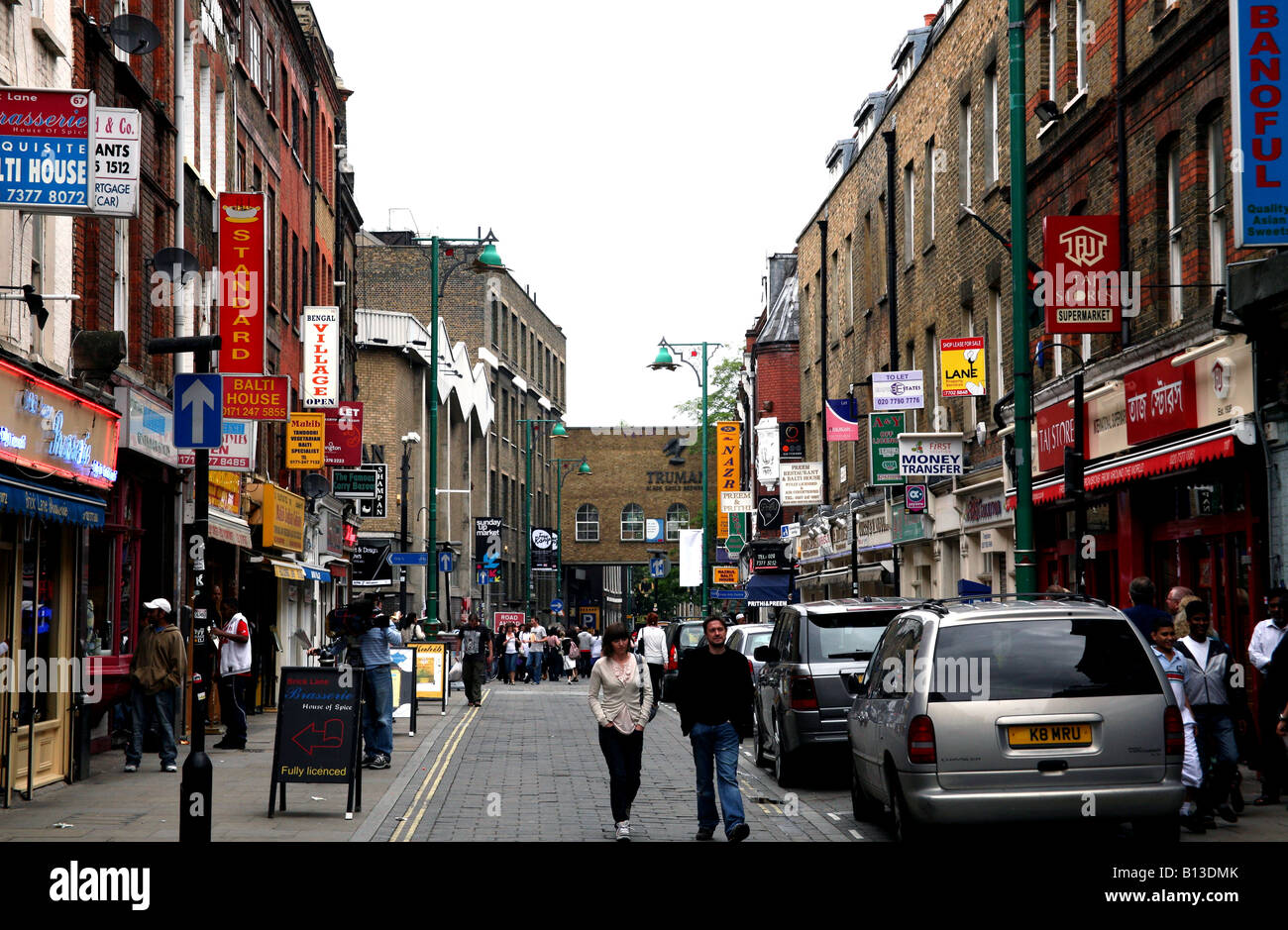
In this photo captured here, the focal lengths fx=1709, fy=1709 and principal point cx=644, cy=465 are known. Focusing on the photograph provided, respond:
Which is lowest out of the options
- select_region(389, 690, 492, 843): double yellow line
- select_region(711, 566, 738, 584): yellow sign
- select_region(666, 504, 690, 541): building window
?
select_region(389, 690, 492, 843): double yellow line

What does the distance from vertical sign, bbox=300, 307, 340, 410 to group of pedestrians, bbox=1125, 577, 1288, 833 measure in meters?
23.1

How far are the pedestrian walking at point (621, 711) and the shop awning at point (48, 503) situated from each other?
4727 mm

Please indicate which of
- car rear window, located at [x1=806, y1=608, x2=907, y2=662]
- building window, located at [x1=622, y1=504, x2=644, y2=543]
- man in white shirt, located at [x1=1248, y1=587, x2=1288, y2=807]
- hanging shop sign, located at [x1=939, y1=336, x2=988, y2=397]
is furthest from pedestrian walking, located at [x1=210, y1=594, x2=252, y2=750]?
building window, located at [x1=622, y1=504, x2=644, y2=543]

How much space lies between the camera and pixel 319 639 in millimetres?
38156

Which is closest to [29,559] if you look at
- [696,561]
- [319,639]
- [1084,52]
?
[1084,52]

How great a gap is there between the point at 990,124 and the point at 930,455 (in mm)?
5530

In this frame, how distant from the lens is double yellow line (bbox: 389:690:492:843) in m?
13.1

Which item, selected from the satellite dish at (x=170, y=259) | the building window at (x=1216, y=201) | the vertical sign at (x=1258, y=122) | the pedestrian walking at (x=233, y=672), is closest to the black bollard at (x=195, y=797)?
the vertical sign at (x=1258, y=122)

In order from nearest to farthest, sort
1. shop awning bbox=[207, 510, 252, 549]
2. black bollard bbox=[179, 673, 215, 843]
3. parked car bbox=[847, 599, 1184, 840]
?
1. black bollard bbox=[179, 673, 215, 843]
2. parked car bbox=[847, 599, 1184, 840]
3. shop awning bbox=[207, 510, 252, 549]

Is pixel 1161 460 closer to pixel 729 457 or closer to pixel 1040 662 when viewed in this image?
pixel 1040 662

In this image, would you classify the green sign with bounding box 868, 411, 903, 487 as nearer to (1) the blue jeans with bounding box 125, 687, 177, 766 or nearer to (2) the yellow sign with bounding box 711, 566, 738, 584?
(1) the blue jeans with bounding box 125, 687, 177, 766

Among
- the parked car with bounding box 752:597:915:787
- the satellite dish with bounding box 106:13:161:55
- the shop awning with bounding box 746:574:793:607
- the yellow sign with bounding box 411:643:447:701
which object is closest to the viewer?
the parked car with bounding box 752:597:915:787

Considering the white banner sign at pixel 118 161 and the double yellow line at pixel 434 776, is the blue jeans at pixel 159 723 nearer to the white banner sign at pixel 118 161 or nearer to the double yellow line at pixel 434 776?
the double yellow line at pixel 434 776
